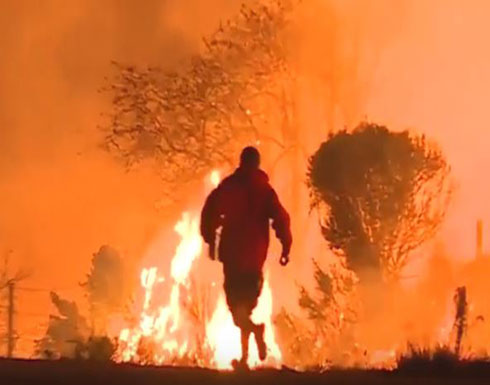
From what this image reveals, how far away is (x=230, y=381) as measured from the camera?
12516 mm

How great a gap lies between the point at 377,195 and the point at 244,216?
22.3 m

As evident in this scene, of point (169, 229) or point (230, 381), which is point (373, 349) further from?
point (230, 381)

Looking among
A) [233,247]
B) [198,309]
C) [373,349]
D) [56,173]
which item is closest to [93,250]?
[56,173]

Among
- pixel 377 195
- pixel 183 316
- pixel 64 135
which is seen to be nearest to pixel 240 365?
pixel 377 195

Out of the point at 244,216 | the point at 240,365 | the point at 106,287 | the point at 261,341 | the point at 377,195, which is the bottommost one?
the point at 240,365

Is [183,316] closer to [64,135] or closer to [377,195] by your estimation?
[377,195]

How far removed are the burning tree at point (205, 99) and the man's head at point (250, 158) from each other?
27.7 metres

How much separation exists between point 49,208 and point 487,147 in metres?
22.4

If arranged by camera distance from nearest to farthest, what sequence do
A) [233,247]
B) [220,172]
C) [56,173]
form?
[233,247], [220,172], [56,173]

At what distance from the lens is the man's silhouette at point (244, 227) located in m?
15.2

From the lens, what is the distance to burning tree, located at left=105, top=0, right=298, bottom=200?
43312 millimetres

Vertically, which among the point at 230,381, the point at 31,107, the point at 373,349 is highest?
the point at 31,107

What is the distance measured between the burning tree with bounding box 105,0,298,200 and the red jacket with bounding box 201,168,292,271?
90.5 feet

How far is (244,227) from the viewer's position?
15266mm
